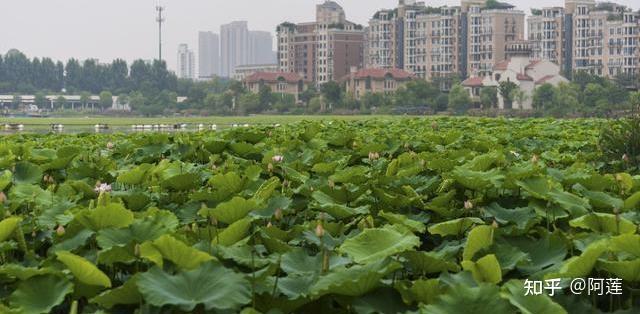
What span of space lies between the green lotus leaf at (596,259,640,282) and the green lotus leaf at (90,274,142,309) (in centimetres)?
80

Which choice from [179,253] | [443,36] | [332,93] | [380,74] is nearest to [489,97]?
[332,93]

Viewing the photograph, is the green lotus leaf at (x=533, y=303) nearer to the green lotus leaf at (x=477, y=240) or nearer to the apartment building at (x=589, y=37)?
the green lotus leaf at (x=477, y=240)

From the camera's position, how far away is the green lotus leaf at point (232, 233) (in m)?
1.94

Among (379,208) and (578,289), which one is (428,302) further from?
(379,208)

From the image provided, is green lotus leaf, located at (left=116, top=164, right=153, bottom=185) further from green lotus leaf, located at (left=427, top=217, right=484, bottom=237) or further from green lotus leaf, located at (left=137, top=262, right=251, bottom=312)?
green lotus leaf, located at (left=137, top=262, right=251, bottom=312)

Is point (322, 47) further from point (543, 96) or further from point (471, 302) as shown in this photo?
point (471, 302)

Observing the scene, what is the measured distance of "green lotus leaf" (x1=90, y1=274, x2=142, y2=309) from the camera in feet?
5.04

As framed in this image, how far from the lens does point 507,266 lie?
1.75 meters

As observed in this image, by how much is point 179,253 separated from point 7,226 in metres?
0.50

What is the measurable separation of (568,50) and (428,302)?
9044 centimetres

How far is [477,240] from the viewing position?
180cm

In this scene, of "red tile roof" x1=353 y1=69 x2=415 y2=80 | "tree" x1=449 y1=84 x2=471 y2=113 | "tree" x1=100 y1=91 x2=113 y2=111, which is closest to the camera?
"tree" x1=449 y1=84 x2=471 y2=113

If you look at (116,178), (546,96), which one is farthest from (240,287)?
(546,96)

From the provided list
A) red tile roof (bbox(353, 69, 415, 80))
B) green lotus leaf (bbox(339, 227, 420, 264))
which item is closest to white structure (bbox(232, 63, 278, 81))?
red tile roof (bbox(353, 69, 415, 80))
